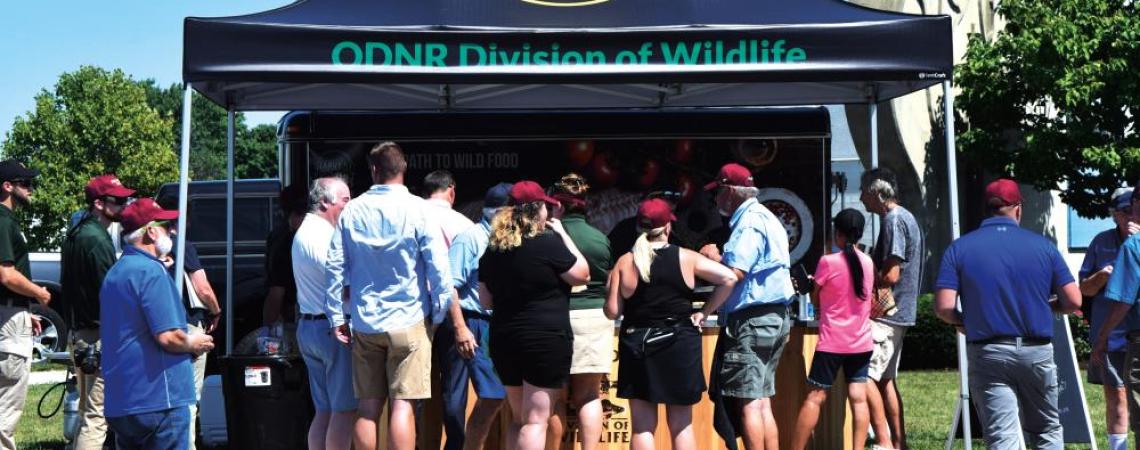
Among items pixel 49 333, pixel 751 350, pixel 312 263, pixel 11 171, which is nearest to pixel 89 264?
pixel 11 171

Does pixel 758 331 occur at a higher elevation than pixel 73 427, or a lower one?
higher

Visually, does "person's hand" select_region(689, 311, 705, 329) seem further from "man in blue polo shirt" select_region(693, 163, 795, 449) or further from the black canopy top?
the black canopy top

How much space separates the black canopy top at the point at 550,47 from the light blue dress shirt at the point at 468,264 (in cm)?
88

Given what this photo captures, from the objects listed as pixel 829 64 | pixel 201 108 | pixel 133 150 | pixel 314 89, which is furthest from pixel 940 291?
pixel 201 108

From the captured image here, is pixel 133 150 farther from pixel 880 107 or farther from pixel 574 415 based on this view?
pixel 574 415

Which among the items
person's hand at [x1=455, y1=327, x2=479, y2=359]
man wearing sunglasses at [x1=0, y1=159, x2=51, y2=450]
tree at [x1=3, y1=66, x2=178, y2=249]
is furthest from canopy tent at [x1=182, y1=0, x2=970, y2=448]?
tree at [x1=3, y1=66, x2=178, y2=249]

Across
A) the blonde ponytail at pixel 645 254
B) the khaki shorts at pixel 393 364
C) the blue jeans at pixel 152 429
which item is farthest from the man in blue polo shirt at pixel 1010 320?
the blue jeans at pixel 152 429

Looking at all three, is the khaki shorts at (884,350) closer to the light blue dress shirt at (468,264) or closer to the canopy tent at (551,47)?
the canopy tent at (551,47)

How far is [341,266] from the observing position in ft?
22.1

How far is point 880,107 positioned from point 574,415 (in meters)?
11.5

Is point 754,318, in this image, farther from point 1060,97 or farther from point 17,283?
point 1060,97

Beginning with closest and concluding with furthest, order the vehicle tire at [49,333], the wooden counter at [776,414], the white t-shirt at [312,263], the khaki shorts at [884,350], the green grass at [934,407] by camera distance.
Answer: the white t-shirt at [312,263] → the wooden counter at [776,414] → the khaki shorts at [884,350] → the green grass at [934,407] → the vehicle tire at [49,333]

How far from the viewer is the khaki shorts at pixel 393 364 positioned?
22.0ft

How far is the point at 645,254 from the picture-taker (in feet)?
22.1
